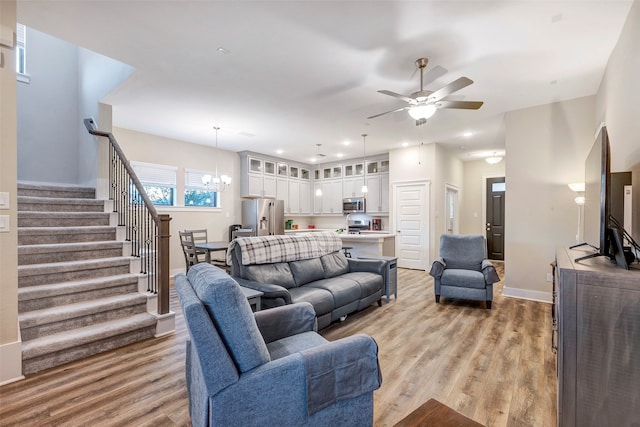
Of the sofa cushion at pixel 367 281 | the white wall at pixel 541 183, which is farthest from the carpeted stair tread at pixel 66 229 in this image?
the white wall at pixel 541 183

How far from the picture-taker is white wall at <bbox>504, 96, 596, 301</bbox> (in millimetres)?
4098

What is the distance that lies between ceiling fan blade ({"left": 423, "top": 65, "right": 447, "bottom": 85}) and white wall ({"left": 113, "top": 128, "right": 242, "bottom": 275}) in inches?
197

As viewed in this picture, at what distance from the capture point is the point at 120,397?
2021 mm

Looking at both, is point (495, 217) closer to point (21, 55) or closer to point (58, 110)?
point (58, 110)

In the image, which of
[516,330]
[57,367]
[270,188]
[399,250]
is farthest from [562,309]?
[270,188]

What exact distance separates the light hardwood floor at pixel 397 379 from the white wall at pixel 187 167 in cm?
298

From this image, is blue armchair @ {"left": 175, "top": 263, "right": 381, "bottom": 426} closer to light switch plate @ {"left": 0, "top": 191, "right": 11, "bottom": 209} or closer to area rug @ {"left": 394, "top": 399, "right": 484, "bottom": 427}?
area rug @ {"left": 394, "top": 399, "right": 484, "bottom": 427}

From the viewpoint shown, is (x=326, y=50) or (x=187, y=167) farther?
(x=187, y=167)

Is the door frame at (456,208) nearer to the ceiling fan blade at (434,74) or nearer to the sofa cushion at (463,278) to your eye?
the sofa cushion at (463,278)

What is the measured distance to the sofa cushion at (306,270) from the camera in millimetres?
3438

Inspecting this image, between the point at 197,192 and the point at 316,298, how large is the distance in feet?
15.1

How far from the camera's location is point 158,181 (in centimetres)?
576

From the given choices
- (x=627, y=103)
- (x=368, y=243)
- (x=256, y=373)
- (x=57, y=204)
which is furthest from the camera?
(x=368, y=243)

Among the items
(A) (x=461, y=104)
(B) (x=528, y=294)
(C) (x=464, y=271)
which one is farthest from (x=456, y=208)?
(A) (x=461, y=104)
